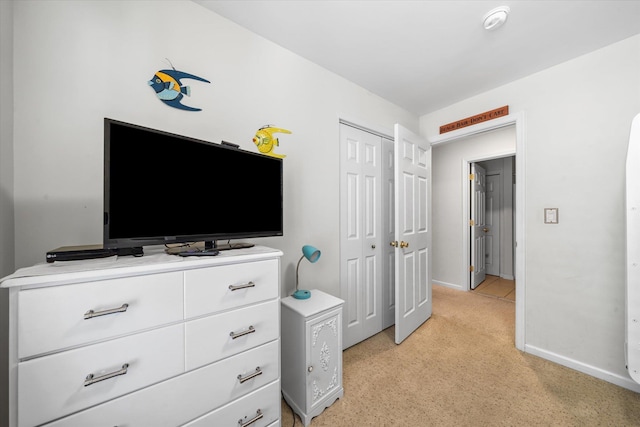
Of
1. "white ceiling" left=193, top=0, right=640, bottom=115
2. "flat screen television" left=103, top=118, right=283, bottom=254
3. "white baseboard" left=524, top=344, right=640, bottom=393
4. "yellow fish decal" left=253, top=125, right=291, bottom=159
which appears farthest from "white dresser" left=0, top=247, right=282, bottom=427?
"white baseboard" left=524, top=344, right=640, bottom=393

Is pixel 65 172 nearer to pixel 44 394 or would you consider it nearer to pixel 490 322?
pixel 44 394

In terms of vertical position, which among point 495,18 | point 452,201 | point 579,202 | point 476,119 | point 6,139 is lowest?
point 579,202

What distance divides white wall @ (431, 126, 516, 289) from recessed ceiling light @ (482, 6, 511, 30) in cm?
237

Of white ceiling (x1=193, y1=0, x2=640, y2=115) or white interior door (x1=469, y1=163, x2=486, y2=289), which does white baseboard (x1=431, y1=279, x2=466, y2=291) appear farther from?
white ceiling (x1=193, y1=0, x2=640, y2=115)

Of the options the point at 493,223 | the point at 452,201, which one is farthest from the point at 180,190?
the point at 493,223

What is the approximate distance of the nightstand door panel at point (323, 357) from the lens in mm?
1435

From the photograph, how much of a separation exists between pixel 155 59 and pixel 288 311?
1723mm

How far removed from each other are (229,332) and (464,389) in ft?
5.79

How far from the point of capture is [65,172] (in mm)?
1093

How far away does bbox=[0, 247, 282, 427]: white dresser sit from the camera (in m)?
0.70

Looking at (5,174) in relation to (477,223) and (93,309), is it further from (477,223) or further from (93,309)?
(477,223)

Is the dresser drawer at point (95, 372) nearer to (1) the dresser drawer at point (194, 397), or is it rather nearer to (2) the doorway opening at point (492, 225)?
(1) the dresser drawer at point (194, 397)

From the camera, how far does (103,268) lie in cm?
79

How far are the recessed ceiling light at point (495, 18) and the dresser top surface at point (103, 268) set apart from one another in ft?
6.92
